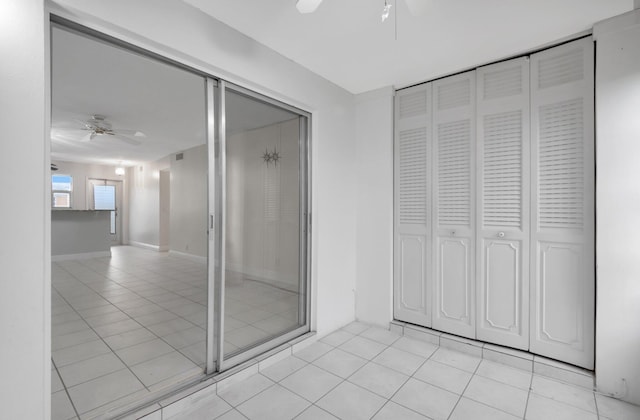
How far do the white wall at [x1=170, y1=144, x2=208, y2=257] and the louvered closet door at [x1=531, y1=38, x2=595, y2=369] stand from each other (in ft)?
8.71

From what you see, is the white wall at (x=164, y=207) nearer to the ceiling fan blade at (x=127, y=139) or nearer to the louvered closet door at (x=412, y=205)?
the ceiling fan blade at (x=127, y=139)

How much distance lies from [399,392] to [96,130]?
515cm

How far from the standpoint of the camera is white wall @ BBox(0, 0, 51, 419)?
1.24m

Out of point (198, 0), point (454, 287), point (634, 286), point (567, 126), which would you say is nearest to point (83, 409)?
point (198, 0)

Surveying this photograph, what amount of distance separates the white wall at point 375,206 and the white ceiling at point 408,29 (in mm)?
543

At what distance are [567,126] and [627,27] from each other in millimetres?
672

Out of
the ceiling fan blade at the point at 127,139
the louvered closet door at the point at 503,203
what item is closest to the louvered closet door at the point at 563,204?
the louvered closet door at the point at 503,203

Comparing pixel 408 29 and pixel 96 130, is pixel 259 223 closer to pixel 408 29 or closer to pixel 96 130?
pixel 408 29

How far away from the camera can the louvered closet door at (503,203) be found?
8.01ft

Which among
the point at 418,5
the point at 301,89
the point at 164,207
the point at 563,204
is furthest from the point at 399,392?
the point at 164,207

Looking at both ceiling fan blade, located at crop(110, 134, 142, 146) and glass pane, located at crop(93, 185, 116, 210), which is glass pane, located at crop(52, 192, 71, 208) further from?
glass pane, located at crop(93, 185, 116, 210)

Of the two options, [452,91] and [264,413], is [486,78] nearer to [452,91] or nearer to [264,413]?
[452,91]

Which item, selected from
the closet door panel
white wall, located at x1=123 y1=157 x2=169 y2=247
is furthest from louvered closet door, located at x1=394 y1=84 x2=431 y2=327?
white wall, located at x1=123 y1=157 x2=169 y2=247

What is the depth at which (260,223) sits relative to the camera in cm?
255
